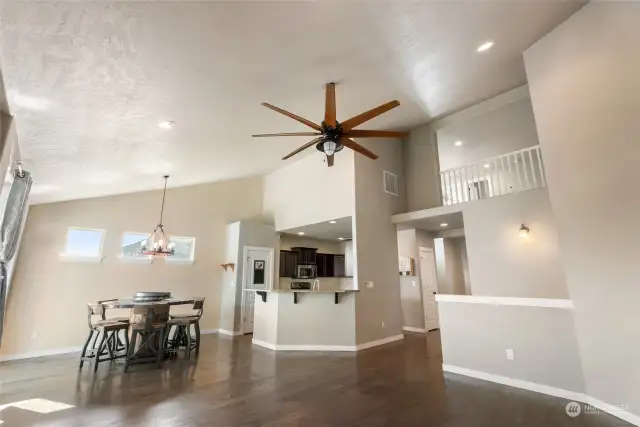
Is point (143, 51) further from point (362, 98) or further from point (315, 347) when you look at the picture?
point (315, 347)

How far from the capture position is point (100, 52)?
2307mm

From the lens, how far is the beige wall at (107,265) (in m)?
5.36

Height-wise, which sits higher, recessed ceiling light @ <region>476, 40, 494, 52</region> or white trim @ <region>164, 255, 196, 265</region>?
recessed ceiling light @ <region>476, 40, 494, 52</region>

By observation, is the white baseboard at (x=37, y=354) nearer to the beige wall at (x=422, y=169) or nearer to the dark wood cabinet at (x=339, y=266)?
the dark wood cabinet at (x=339, y=266)

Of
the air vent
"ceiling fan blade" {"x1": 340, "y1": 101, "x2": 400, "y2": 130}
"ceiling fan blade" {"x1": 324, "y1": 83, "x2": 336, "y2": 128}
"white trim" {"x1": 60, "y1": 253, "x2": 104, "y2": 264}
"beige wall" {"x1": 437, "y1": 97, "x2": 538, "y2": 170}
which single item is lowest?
"white trim" {"x1": 60, "y1": 253, "x2": 104, "y2": 264}

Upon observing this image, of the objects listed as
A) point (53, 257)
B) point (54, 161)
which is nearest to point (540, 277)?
point (54, 161)

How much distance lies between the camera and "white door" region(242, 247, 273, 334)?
24.7ft

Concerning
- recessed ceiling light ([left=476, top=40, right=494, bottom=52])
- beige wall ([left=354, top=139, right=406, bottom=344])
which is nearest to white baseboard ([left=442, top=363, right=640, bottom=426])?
beige wall ([left=354, top=139, right=406, bottom=344])

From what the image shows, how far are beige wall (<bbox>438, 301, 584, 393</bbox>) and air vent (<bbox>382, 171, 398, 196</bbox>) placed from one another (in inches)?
122

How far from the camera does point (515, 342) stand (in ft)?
12.0

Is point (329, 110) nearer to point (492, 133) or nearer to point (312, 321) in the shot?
point (312, 321)

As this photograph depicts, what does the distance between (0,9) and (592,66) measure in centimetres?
514

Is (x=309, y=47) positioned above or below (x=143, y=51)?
above

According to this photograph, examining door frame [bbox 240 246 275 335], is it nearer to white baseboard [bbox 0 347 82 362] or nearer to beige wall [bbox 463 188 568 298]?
white baseboard [bbox 0 347 82 362]
